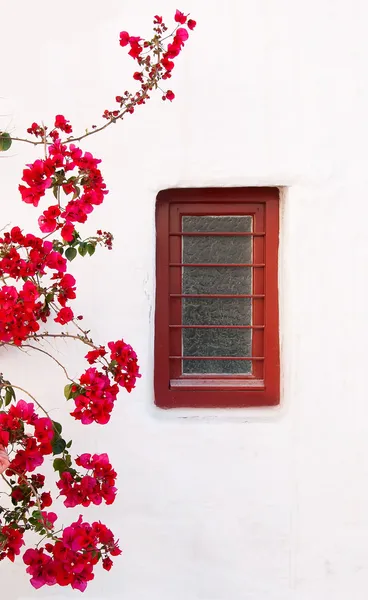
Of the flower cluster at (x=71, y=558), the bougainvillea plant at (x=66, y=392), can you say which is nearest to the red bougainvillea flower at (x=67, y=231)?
the bougainvillea plant at (x=66, y=392)

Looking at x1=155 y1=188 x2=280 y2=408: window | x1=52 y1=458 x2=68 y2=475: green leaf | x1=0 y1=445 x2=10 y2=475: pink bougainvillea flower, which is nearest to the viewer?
x1=0 y1=445 x2=10 y2=475: pink bougainvillea flower

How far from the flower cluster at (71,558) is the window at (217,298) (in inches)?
25.9

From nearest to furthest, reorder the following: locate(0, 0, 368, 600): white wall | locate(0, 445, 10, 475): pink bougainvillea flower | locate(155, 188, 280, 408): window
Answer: locate(0, 445, 10, 475): pink bougainvillea flower → locate(0, 0, 368, 600): white wall → locate(155, 188, 280, 408): window

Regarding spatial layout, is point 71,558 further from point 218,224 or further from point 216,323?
point 218,224

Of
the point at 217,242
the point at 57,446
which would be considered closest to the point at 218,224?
the point at 217,242

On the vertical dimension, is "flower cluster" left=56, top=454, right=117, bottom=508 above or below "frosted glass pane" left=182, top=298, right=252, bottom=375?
below

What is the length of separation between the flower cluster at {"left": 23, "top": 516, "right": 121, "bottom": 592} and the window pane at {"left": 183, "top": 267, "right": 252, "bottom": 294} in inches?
38.2

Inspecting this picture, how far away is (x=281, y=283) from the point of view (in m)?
2.30

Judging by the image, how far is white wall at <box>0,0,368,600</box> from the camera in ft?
7.22

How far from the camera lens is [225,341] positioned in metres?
2.38

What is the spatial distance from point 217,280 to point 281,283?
0.81 feet

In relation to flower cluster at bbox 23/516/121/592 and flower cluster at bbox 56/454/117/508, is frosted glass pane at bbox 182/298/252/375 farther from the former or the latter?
flower cluster at bbox 23/516/121/592

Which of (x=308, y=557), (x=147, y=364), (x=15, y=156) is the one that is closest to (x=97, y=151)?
(x=15, y=156)

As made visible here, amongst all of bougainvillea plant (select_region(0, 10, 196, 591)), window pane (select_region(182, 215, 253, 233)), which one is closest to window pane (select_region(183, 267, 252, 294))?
window pane (select_region(182, 215, 253, 233))
